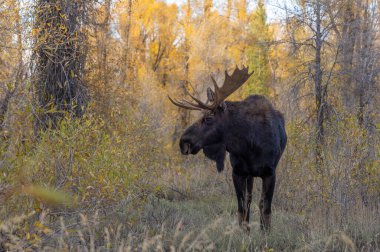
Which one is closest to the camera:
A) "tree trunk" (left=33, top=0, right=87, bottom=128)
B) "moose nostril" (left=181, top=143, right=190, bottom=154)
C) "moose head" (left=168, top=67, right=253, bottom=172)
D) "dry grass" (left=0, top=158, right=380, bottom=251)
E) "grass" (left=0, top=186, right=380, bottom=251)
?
"dry grass" (left=0, top=158, right=380, bottom=251)

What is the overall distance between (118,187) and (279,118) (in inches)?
109

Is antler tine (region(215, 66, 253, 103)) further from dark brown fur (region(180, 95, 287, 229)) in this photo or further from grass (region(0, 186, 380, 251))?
grass (region(0, 186, 380, 251))

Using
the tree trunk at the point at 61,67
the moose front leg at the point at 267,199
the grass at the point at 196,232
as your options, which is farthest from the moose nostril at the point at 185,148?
the tree trunk at the point at 61,67

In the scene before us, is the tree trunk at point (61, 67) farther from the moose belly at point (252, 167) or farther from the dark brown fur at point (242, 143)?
the moose belly at point (252, 167)

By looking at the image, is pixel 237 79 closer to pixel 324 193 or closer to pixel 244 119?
pixel 244 119

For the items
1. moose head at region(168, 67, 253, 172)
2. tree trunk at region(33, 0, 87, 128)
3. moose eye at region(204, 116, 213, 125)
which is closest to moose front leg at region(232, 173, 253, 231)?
moose head at region(168, 67, 253, 172)

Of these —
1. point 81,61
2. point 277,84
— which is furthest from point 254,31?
point 81,61

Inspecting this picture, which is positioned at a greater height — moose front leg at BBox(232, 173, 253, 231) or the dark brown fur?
the dark brown fur

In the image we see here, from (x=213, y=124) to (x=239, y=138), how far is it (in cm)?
39

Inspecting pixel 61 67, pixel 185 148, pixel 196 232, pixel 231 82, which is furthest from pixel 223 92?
pixel 61 67

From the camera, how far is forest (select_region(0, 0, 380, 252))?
4.42 meters

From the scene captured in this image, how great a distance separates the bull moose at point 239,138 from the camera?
5863mm

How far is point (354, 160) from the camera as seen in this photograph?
6492mm

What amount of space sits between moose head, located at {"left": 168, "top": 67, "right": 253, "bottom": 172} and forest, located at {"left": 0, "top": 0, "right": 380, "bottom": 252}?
78 cm
